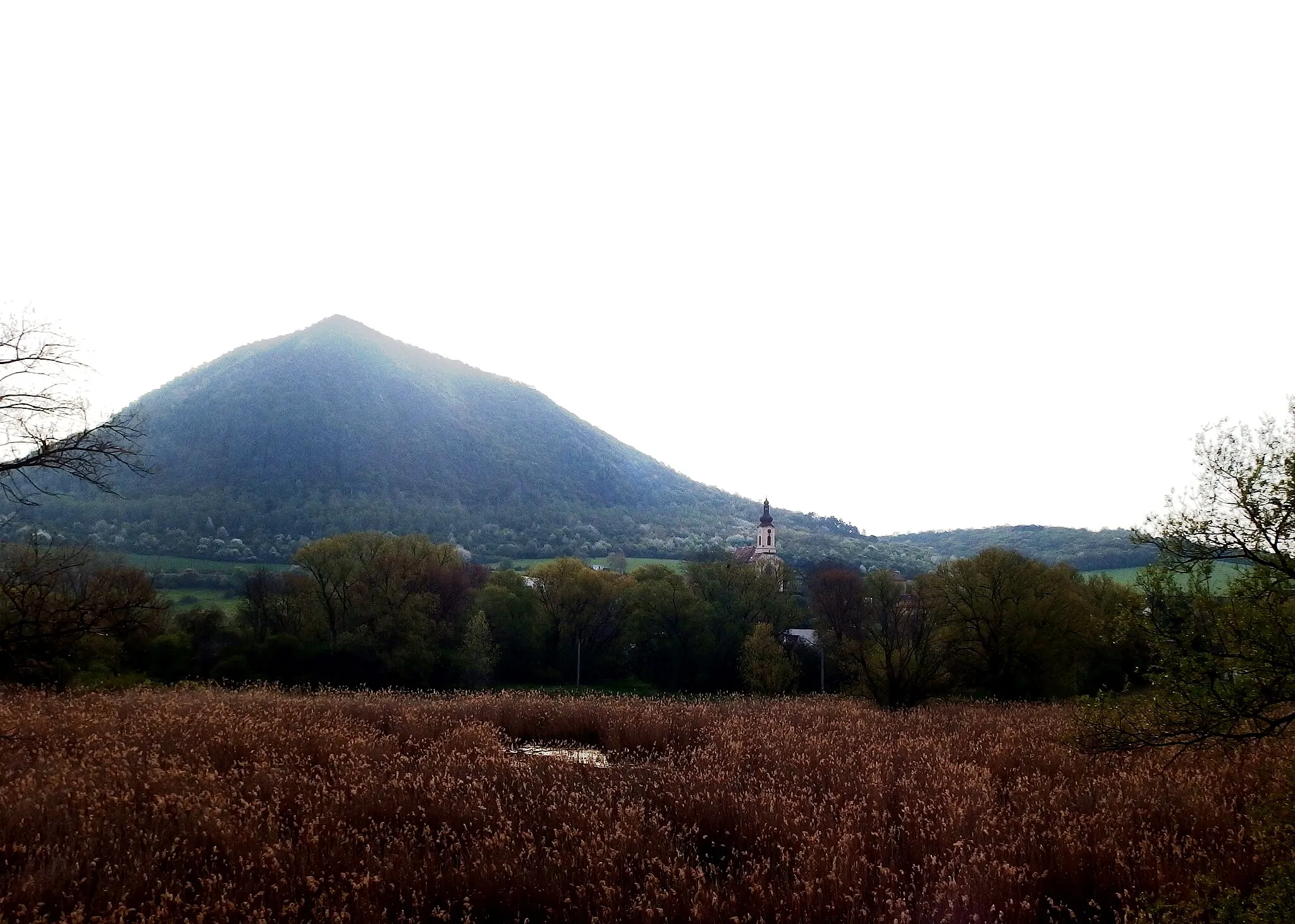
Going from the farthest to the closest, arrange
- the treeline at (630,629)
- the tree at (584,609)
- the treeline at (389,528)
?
the treeline at (389,528)
the tree at (584,609)
the treeline at (630,629)

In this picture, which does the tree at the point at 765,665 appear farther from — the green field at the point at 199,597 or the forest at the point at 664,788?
the green field at the point at 199,597

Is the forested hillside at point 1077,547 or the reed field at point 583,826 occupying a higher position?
the reed field at point 583,826

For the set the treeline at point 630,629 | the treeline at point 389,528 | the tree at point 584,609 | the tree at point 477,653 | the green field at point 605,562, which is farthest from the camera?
the green field at point 605,562

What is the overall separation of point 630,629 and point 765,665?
12127 mm

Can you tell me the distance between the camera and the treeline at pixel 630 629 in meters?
35.8

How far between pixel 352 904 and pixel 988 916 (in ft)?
17.9

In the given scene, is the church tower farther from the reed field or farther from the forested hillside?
the reed field

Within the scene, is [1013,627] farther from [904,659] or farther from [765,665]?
[765,665]

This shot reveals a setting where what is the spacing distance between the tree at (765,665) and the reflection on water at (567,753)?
114 ft

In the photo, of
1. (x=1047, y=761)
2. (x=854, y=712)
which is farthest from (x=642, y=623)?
(x=1047, y=761)

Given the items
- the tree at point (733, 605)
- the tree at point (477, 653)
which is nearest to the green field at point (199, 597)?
the tree at point (477, 653)

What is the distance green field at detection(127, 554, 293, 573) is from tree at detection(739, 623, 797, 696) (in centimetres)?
7263

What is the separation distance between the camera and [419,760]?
1113 centimetres

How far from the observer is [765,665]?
50.2 metres
